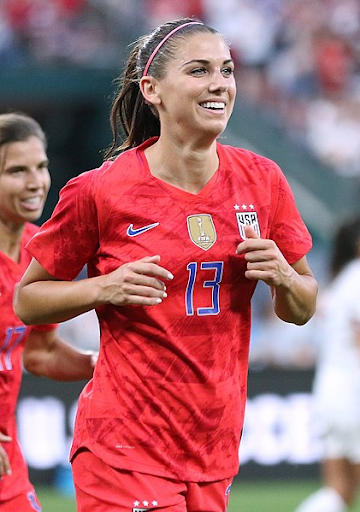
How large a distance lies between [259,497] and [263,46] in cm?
756

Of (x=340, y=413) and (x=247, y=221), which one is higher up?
(x=247, y=221)

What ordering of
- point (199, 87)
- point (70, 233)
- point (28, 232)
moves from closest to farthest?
point (199, 87), point (70, 233), point (28, 232)

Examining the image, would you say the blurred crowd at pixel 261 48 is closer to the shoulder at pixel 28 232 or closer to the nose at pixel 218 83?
the shoulder at pixel 28 232

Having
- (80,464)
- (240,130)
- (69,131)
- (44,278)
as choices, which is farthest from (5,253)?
(69,131)

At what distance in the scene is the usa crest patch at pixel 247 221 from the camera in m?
3.78

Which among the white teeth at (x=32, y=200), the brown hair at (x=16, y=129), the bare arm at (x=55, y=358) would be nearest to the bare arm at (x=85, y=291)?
the bare arm at (x=55, y=358)

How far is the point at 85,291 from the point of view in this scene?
368cm

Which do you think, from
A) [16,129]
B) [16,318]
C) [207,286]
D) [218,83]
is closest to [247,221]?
[207,286]

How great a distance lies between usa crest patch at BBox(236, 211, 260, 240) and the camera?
378cm

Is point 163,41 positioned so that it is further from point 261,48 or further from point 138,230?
point 261,48

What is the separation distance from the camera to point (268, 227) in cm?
391

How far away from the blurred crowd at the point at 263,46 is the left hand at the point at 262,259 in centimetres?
1051

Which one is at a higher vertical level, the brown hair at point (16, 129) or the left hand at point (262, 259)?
the brown hair at point (16, 129)

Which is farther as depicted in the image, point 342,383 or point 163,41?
point 342,383
